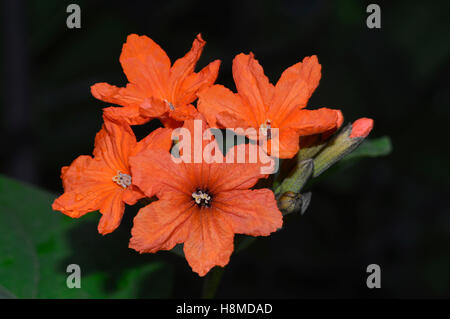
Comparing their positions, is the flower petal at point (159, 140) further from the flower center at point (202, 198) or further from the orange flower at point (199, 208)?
the flower center at point (202, 198)

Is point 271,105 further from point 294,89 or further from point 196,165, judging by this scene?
point 196,165

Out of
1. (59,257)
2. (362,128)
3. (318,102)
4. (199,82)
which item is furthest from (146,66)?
(318,102)

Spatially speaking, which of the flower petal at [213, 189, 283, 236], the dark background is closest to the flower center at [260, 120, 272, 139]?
the flower petal at [213, 189, 283, 236]

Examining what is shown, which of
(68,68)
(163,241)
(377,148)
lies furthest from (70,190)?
(68,68)

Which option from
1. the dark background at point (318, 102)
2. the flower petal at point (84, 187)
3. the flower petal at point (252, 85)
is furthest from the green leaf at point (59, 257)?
the dark background at point (318, 102)

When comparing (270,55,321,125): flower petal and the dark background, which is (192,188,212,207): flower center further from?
the dark background

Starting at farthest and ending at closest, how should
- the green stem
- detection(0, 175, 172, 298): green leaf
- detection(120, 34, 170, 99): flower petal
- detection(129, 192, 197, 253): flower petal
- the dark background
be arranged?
the dark background → detection(0, 175, 172, 298): green leaf → the green stem → detection(120, 34, 170, 99): flower petal → detection(129, 192, 197, 253): flower petal

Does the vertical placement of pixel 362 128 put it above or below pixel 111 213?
above
